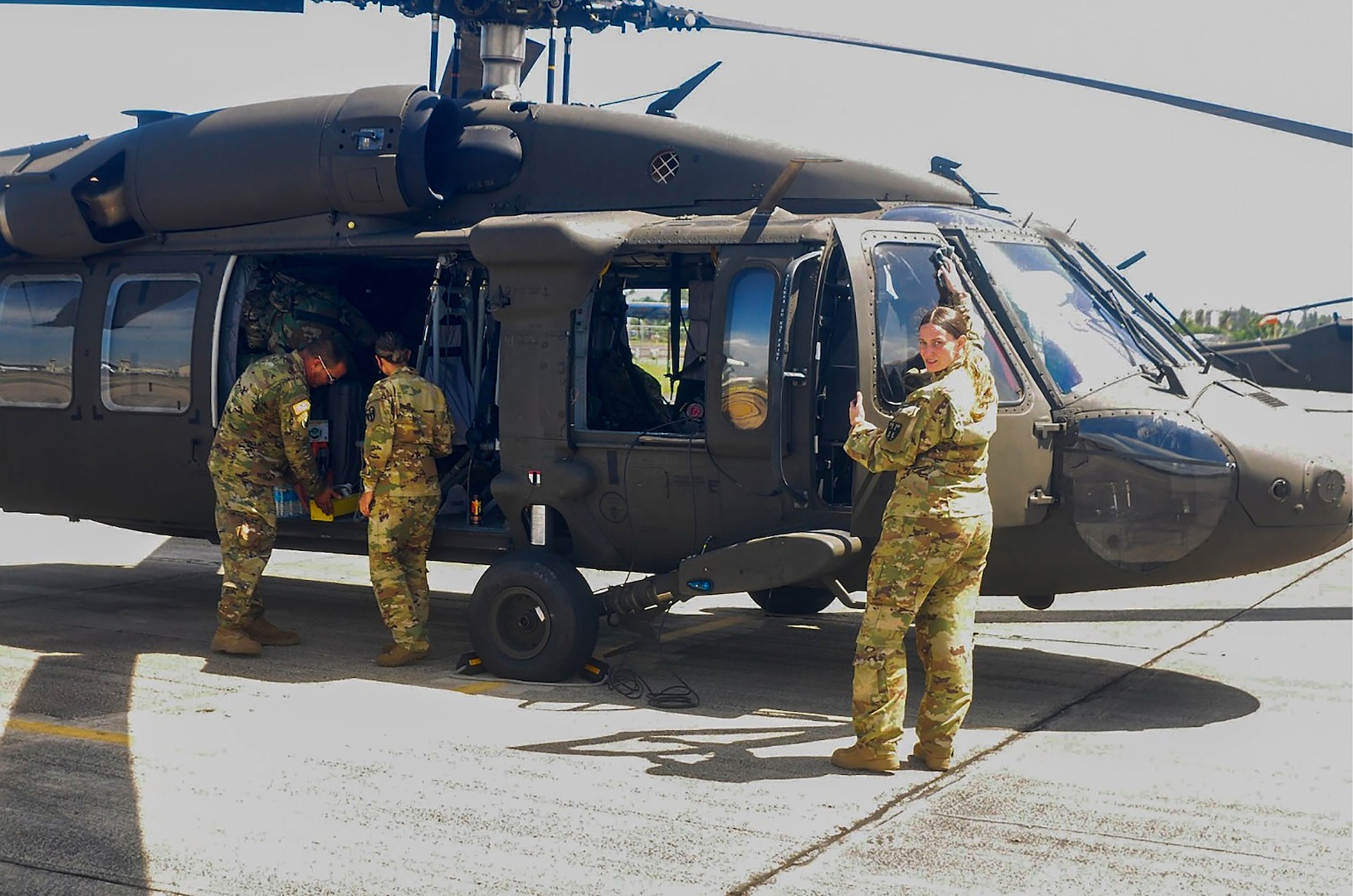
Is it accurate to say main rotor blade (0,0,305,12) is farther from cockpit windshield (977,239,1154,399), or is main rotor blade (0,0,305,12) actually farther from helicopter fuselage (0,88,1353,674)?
cockpit windshield (977,239,1154,399)

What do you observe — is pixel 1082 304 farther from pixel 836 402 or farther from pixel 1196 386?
pixel 836 402

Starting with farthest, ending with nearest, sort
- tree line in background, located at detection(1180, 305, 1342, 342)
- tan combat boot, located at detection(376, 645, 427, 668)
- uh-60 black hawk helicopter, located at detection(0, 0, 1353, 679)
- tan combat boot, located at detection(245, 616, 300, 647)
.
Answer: tree line in background, located at detection(1180, 305, 1342, 342) < tan combat boot, located at detection(245, 616, 300, 647) < tan combat boot, located at detection(376, 645, 427, 668) < uh-60 black hawk helicopter, located at detection(0, 0, 1353, 679)

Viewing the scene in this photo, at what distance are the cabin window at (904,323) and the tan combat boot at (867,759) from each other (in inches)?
66.2

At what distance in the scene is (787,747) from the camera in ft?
21.3

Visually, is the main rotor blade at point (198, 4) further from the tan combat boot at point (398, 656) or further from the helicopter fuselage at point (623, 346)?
the tan combat boot at point (398, 656)

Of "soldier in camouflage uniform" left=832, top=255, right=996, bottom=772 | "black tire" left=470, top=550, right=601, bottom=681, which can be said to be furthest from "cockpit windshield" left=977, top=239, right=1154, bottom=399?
"black tire" left=470, top=550, right=601, bottom=681

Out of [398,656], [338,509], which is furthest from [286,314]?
[398,656]

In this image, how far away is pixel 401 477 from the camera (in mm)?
7891

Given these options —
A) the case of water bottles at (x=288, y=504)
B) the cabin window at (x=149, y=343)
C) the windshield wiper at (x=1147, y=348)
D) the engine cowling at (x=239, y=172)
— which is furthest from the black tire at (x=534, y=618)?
the windshield wiper at (x=1147, y=348)

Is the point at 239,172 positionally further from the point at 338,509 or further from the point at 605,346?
the point at 605,346

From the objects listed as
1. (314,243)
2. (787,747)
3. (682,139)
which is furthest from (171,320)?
(787,747)

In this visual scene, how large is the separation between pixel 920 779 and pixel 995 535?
1.48 m

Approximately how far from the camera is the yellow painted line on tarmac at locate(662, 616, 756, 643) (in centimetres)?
911

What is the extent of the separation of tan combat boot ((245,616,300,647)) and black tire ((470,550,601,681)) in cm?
139
